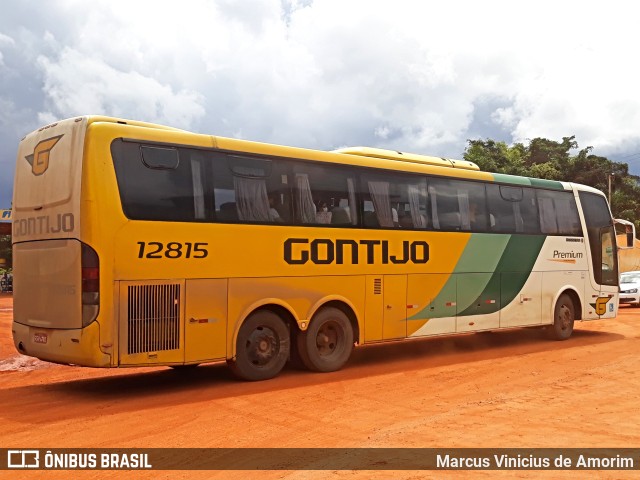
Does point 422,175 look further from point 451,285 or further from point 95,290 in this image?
Result: point 95,290

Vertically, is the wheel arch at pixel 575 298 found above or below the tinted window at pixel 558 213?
below

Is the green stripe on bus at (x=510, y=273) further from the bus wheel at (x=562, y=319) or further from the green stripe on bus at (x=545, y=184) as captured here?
the bus wheel at (x=562, y=319)

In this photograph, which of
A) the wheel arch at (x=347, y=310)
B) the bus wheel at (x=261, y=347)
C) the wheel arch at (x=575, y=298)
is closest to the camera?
the bus wheel at (x=261, y=347)

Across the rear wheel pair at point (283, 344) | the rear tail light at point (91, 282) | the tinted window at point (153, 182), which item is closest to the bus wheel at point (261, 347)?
the rear wheel pair at point (283, 344)

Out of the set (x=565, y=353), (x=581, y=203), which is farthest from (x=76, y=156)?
(x=581, y=203)

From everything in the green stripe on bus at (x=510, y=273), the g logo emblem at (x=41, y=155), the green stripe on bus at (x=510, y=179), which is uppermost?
the green stripe on bus at (x=510, y=179)

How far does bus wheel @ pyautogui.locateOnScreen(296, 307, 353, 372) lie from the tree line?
131 feet

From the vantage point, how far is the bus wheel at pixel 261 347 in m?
10.9

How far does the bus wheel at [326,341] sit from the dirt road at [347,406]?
0.98 ft

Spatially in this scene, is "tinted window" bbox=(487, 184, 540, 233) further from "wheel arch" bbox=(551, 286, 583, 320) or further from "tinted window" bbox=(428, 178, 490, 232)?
"wheel arch" bbox=(551, 286, 583, 320)

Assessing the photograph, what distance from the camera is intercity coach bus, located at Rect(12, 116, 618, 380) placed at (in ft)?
31.2

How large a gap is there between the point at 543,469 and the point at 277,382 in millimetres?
5479

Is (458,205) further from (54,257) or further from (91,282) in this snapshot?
(54,257)

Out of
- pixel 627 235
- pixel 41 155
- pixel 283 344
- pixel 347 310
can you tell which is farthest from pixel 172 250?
pixel 627 235
